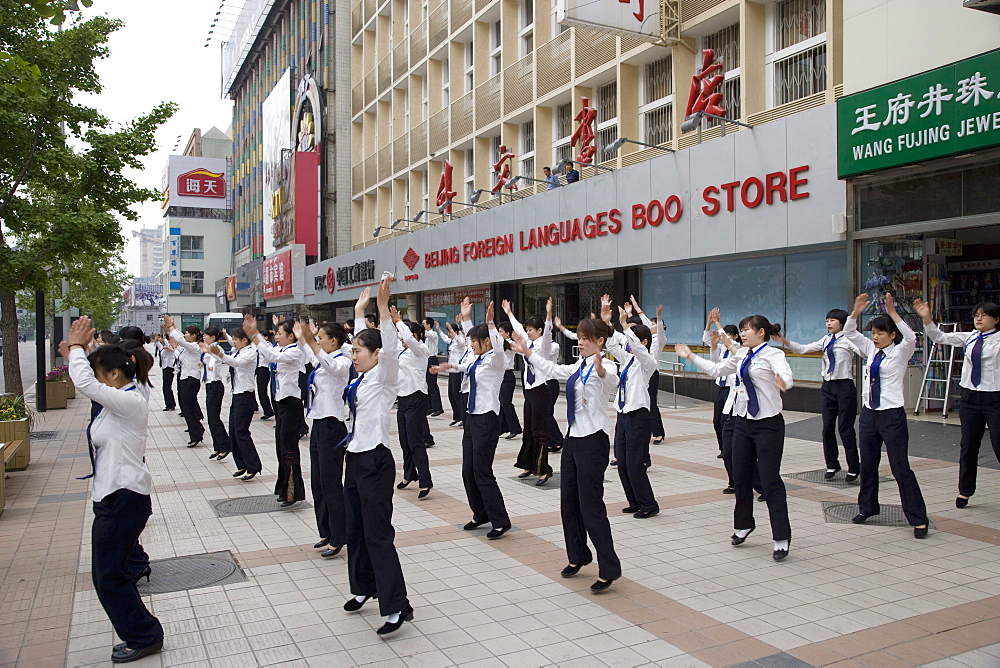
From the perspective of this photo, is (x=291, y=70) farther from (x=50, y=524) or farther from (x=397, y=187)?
(x=50, y=524)

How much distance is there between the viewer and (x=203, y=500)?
27.9 feet

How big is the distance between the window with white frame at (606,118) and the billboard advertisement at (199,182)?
61599 mm

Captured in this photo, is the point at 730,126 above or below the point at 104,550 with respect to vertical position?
above

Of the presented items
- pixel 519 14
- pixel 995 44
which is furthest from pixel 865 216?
pixel 519 14

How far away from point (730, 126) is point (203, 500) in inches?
481

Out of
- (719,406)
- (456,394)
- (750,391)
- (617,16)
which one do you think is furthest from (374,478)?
(617,16)

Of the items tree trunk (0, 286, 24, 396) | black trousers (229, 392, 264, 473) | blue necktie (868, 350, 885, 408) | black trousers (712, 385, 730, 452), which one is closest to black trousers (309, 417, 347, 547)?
black trousers (229, 392, 264, 473)

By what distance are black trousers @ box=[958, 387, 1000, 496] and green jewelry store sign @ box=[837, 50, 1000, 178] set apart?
169 inches

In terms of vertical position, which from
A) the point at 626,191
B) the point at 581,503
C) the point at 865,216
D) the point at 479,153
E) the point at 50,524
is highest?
the point at 479,153

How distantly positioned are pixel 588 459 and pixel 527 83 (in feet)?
60.5

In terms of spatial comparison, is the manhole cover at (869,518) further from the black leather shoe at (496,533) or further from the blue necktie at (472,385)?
the blue necktie at (472,385)

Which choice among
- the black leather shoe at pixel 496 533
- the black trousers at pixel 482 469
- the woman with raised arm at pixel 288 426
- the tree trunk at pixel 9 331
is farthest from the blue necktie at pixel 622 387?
the tree trunk at pixel 9 331

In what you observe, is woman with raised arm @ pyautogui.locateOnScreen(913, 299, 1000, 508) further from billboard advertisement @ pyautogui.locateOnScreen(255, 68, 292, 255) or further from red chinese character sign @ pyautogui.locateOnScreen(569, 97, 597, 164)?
billboard advertisement @ pyautogui.locateOnScreen(255, 68, 292, 255)

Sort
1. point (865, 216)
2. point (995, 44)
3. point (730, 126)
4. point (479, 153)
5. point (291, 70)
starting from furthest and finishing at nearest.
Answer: point (291, 70), point (479, 153), point (730, 126), point (865, 216), point (995, 44)
